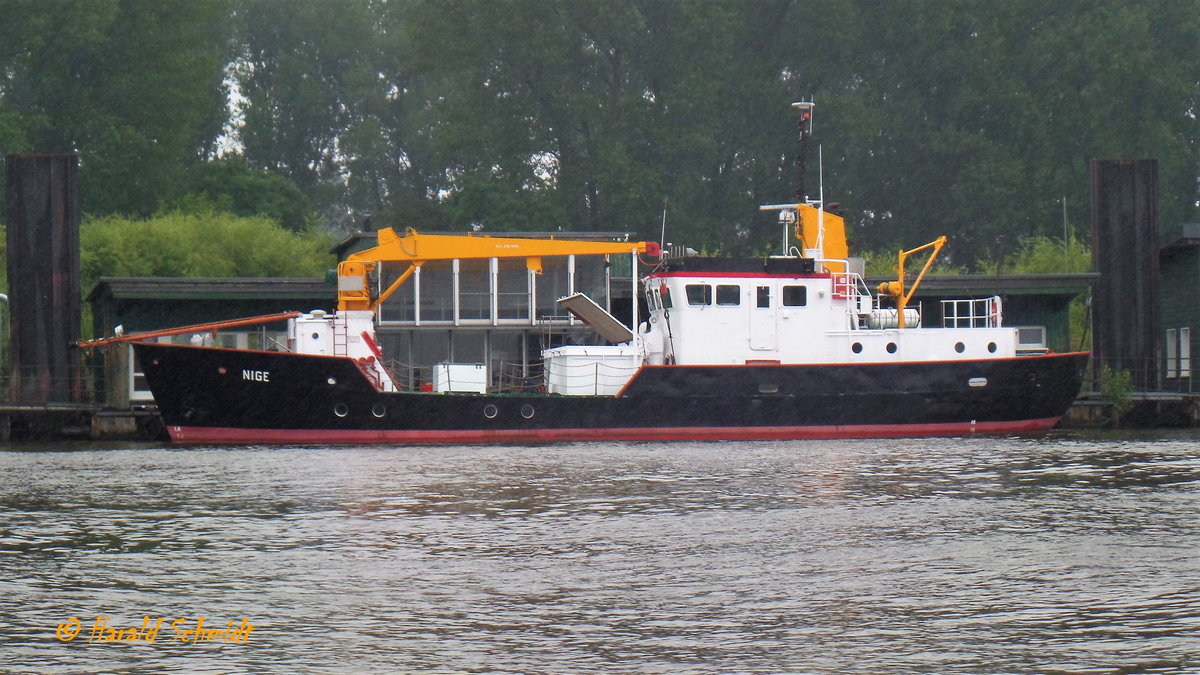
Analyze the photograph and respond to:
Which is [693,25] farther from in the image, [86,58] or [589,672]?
[589,672]

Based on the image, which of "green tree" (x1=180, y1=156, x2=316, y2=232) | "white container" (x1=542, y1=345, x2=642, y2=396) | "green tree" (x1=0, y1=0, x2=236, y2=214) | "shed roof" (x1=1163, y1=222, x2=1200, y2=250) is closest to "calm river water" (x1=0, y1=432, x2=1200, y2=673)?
"white container" (x1=542, y1=345, x2=642, y2=396)

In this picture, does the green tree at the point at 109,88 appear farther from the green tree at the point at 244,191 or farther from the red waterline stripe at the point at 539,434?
the red waterline stripe at the point at 539,434

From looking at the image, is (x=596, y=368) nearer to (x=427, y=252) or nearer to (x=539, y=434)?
(x=539, y=434)

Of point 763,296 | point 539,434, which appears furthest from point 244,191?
point 763,296

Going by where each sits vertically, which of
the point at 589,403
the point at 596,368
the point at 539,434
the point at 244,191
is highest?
the point at 244,191

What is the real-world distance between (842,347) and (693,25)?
3765cm

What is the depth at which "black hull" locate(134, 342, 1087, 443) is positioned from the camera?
115ft

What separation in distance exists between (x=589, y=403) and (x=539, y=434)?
1320 millimetres

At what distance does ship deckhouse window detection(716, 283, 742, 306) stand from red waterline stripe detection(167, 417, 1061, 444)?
289cm

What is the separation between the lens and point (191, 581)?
52.0 ft

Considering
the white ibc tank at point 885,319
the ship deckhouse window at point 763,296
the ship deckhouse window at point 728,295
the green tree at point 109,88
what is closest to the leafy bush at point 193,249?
the green tree at point 109,88

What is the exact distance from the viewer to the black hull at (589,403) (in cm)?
3506

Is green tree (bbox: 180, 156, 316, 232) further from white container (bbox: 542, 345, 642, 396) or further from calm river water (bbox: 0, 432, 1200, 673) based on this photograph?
calm river water (bbox: 0, 432, 1200, 673)

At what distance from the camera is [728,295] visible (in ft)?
120
